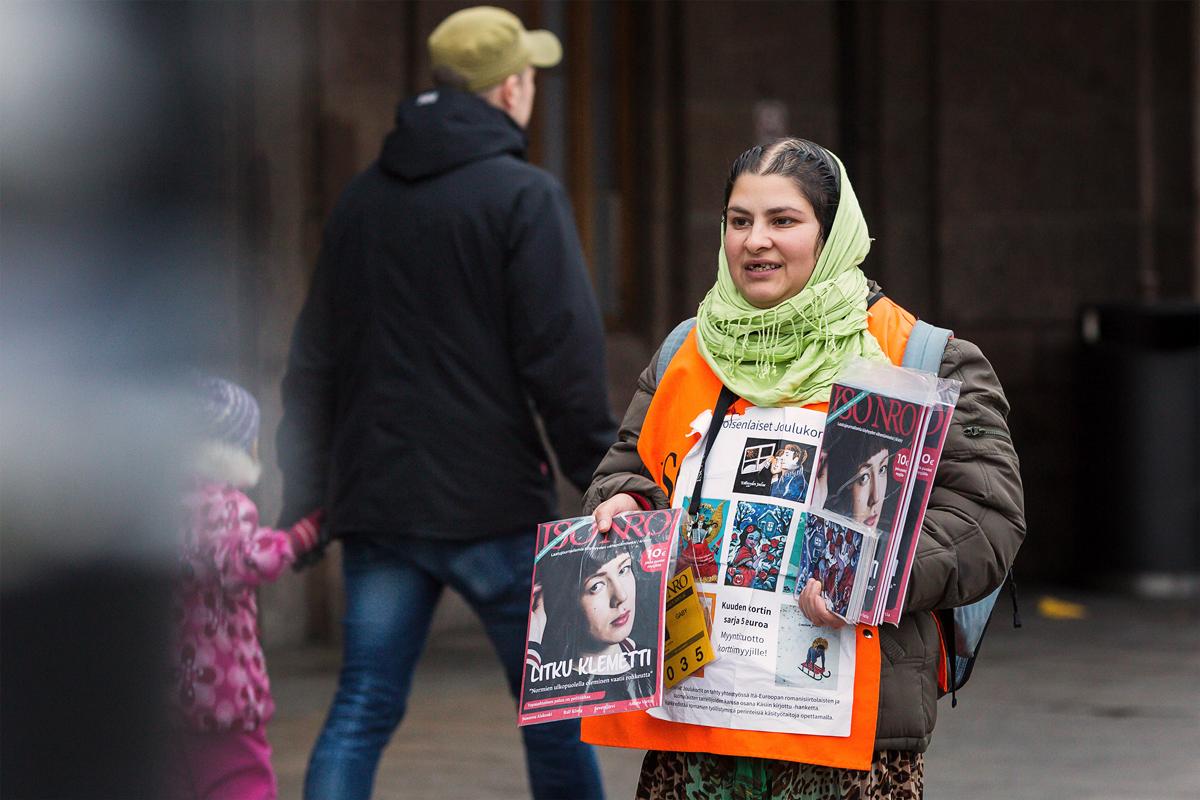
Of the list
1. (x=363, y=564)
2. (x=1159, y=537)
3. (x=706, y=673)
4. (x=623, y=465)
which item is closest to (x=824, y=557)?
(x=706, y=673)

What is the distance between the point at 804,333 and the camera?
279cm

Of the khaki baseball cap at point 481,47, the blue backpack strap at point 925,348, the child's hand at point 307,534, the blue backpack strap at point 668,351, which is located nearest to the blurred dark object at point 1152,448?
the khaki baseball cap at point 481,47

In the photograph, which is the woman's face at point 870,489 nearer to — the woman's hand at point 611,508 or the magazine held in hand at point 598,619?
the magazine held in hand at point 598,619

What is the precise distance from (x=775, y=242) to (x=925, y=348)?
264 mm

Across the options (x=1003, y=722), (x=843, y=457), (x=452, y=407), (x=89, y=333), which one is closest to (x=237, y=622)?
(x=452, y=407)

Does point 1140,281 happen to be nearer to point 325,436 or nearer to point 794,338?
point 325,436

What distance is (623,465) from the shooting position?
9.91 feet

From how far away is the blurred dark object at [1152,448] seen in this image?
400 inches

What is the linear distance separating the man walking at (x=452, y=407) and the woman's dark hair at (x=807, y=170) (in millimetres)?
1192

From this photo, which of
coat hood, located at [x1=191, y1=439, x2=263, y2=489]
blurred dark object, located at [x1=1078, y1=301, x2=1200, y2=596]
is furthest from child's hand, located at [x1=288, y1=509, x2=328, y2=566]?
blurred dark object, located at [x1=1078, y1=301, x2=1200, y2=596]

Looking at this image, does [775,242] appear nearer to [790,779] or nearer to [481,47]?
[790,779]

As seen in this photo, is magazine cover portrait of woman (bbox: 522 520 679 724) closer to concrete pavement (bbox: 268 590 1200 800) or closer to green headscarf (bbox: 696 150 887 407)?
green headscarf (bbox: 696 150 887 407)

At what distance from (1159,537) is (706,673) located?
7.92 m

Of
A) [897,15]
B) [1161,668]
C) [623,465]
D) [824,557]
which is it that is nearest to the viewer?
[824,557]
